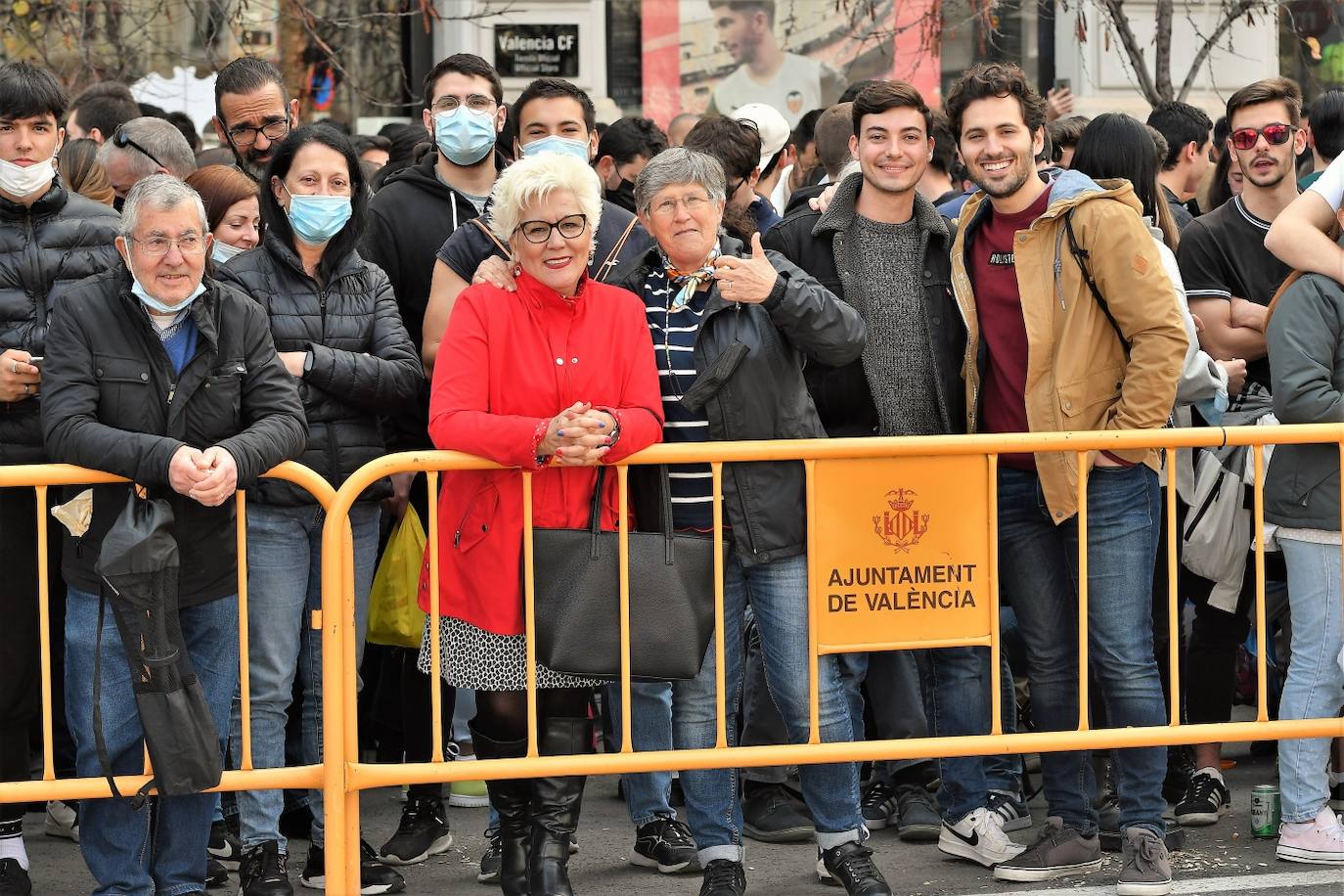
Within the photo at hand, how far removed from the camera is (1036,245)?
553 centimetres

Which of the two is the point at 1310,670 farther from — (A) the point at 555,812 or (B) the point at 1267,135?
(A) the point at 555,812

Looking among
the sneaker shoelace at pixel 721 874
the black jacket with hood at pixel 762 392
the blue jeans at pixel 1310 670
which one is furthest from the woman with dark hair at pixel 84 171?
the blue jeans at pixel 1310 670

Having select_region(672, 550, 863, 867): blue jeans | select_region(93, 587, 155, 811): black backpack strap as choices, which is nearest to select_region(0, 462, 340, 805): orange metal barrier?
select_region(93, 587, 155, 811): black backpack strap

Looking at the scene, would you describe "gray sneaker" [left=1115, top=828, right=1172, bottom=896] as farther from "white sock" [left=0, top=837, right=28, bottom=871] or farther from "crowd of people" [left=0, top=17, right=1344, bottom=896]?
"white sock" [left=0, top=837, right=28, bottom=871]

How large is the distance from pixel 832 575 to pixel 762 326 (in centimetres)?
75

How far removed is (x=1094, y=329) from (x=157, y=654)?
284 cm

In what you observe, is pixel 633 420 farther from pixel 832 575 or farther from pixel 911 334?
pixel 911 334

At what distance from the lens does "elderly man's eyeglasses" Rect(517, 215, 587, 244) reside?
5.11 meters

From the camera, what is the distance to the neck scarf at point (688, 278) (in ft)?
17.6

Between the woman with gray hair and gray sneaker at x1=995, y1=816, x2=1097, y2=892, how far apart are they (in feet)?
1.65

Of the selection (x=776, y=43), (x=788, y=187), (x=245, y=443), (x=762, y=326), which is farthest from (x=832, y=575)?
(x=776, y=43)

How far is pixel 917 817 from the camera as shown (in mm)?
6191

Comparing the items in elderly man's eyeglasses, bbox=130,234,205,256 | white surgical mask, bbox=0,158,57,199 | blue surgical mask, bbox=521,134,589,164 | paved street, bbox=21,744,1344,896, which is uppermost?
blue surgical mask, bbox=521,134,589,164

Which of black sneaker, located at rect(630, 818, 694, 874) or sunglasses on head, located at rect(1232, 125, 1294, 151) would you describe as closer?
black sneaker, located at rect(630, 818, 694, 874)
